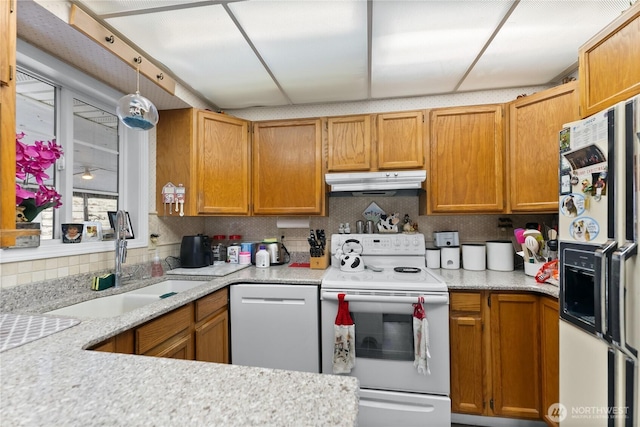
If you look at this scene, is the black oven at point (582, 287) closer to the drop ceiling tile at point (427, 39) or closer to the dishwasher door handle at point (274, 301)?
the drop ceiling tile at point (427, 39)

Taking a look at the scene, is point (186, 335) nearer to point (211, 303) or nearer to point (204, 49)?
point (211, 303)

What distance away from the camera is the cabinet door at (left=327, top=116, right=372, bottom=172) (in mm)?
2258

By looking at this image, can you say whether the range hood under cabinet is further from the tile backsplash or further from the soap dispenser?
the soap dispenser

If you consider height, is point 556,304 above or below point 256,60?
below

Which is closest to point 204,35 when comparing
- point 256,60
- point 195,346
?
point 256,60

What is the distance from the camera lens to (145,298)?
5.62 feet

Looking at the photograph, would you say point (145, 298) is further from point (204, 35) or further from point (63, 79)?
point (204, 35)

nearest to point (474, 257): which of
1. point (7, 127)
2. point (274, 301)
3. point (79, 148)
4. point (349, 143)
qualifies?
point (349, 143)

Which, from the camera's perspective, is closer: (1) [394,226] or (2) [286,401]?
(2) [286,401]

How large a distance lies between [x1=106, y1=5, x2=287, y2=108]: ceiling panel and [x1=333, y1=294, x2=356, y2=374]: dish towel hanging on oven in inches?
69.3

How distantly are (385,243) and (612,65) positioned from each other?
5.24ft

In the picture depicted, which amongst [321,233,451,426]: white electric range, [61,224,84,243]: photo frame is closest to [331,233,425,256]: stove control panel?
[321,233,451,426]: white electric range

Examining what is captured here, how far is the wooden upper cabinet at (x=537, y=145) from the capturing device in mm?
1797

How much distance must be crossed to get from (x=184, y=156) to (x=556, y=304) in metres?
2.65
